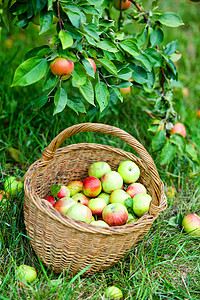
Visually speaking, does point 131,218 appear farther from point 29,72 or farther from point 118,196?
point 29,72

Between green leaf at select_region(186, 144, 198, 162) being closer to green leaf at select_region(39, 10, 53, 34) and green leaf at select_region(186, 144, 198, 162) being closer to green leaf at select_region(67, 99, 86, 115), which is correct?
green leaf at select_region(67, 99, 86, 115)

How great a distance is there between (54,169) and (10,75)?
112cm

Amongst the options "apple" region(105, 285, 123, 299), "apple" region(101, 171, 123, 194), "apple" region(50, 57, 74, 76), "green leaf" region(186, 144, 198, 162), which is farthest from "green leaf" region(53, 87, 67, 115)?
"green leaf" region(186, 144, 198, 162)

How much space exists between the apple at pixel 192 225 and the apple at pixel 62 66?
102 cm

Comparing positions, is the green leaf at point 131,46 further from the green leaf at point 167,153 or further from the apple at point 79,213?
the apple at point 79,213

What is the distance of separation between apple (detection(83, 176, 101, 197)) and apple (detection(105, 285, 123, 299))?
491 millimetres

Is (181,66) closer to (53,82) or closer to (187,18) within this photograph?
(187,18)

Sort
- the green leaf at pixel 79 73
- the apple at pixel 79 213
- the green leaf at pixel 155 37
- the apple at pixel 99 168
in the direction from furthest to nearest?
the green leaf at pixel 155 37
the apple at pixel 99 168
the apple at pixel 79 213
the green leaf at pixel 79 73

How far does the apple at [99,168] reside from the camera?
1793mm

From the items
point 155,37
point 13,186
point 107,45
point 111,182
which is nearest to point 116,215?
point 111,182

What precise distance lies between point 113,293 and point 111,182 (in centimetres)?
55

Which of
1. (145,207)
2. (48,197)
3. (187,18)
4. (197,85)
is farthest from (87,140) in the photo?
(187,18)

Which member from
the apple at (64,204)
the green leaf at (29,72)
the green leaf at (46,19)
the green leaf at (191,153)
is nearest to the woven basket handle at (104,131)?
the apple at (64,204)

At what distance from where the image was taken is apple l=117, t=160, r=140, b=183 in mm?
1731
